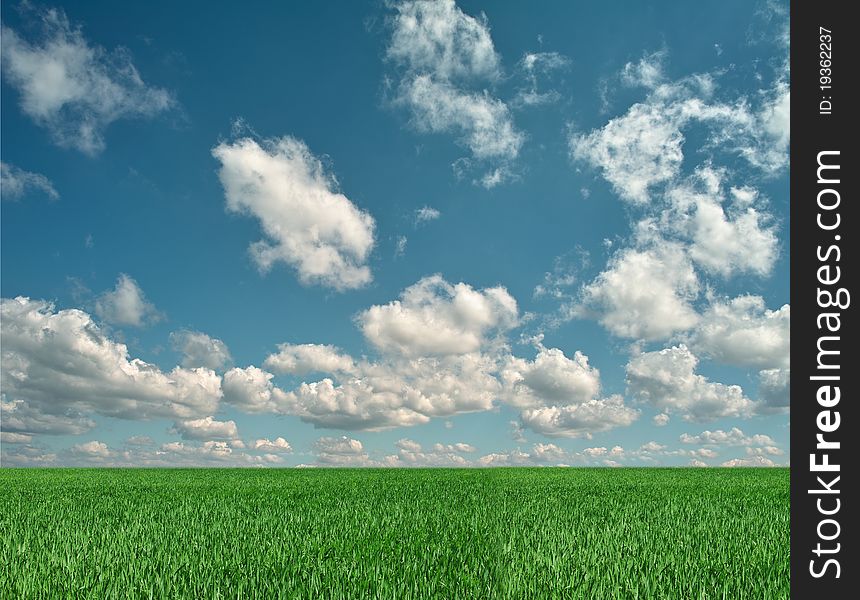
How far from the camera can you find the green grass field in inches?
212

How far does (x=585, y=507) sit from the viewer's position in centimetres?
1204
